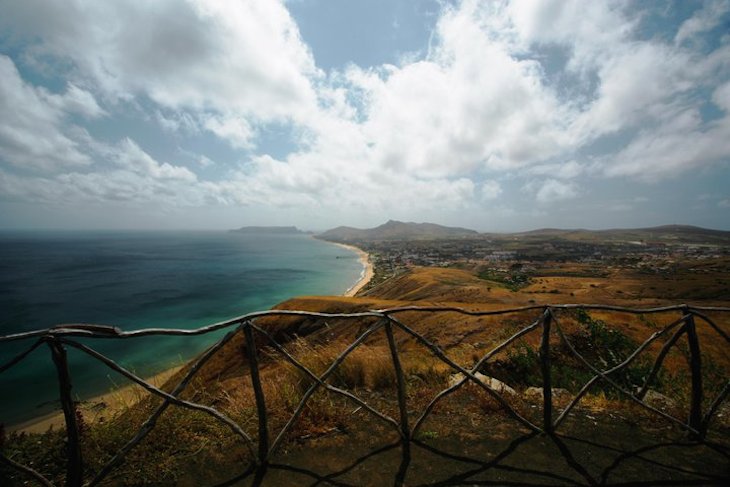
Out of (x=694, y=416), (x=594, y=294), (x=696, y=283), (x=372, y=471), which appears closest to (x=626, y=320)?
(x=694, y=416)

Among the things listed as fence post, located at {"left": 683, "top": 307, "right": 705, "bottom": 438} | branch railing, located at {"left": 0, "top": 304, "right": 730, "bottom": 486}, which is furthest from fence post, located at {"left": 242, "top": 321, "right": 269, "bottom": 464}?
fence post, located at {"left": 683, "top": 307, "right": 705, "bottom": 438}

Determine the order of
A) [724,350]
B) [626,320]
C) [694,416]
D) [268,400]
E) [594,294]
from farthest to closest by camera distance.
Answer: [594,294]
[626,320]
[724,350]
[268,400]
[694,416]

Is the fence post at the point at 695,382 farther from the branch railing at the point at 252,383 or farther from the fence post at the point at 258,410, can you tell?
the fence post at the point at 258,410

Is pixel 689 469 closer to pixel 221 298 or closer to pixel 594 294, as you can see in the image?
pixel 594 294

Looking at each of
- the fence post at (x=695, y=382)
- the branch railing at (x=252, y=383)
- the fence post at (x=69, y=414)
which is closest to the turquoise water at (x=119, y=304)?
the fence post at (x=69, y=414)

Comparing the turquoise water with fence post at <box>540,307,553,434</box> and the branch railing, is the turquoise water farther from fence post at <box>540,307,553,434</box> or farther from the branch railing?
A: fence post at <box>540,307,553,434</box>

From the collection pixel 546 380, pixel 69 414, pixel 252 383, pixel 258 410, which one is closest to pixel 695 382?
pixel 546 380

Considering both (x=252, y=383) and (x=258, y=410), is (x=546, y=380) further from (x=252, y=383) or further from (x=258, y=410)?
(x=252, y=383)

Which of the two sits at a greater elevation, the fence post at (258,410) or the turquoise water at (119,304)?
the fence post at (258,410)
